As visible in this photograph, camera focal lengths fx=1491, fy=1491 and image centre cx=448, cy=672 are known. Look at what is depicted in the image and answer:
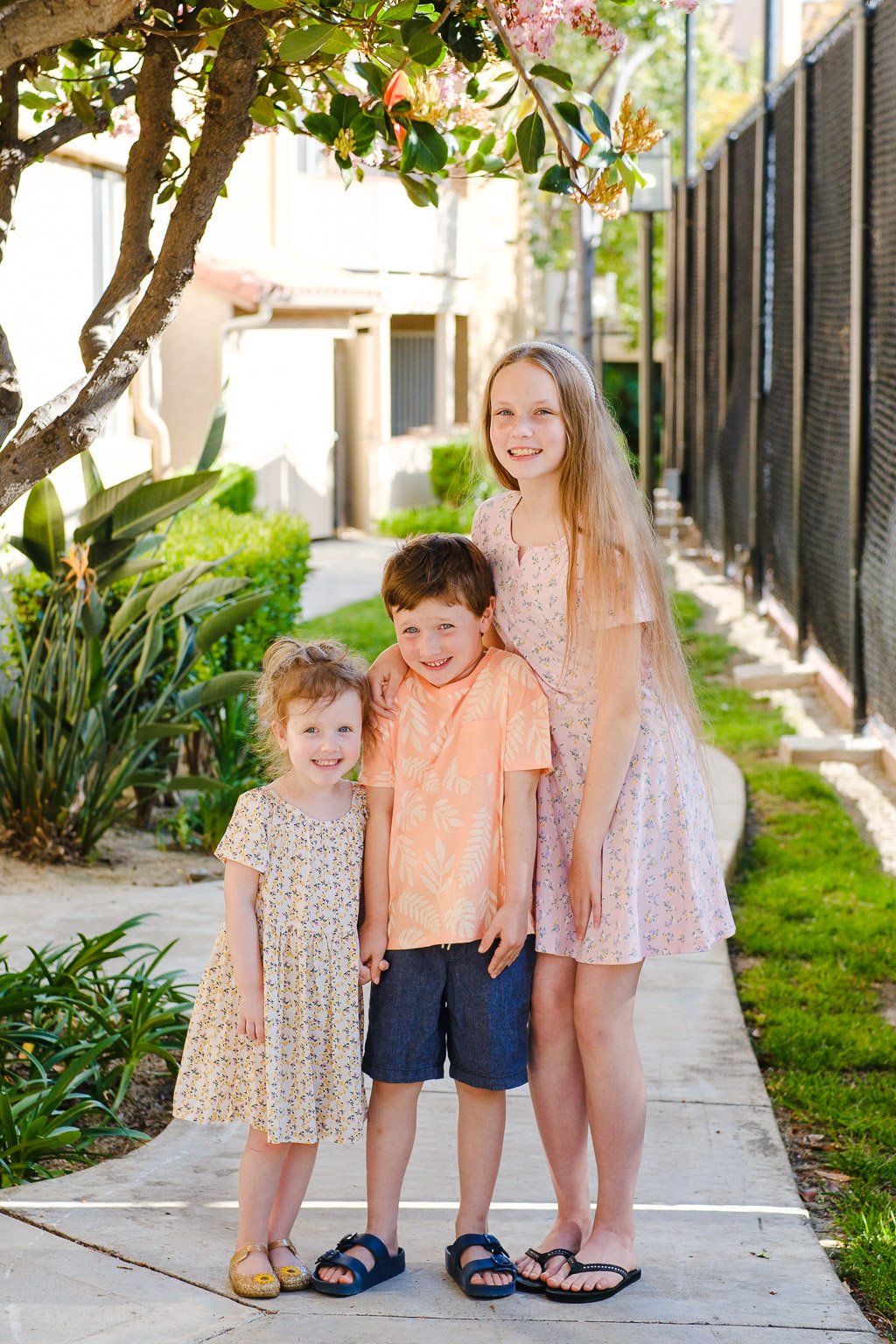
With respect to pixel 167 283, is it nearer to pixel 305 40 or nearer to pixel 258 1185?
pixel 305 40

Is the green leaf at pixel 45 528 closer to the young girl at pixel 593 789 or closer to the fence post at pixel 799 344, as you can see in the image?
the young girl at pixel 593 789

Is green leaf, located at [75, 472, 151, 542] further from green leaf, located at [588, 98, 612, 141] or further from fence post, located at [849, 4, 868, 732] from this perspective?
fence post, located at [849, 4, 868, 732]

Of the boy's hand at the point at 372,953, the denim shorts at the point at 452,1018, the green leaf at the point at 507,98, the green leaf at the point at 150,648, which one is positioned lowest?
the denim shorts at the point at 452,1018

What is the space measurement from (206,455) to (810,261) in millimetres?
4438

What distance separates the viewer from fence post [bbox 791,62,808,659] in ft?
26.8

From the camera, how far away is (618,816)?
2580 millimetres

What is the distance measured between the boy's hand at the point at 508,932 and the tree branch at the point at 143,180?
1.28 metres

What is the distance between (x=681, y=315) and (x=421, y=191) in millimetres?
13207

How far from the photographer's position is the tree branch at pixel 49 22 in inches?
85.8

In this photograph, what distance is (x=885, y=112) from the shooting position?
6.34 metres

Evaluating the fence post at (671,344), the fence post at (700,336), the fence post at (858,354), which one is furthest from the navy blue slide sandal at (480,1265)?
the fence post at (671,344)

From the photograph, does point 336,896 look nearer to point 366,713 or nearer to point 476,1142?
point 366,713

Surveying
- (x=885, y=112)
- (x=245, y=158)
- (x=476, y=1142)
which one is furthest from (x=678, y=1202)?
(x=245, y=158)

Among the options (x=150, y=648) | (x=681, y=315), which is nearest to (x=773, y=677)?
(x=150, y=648)
